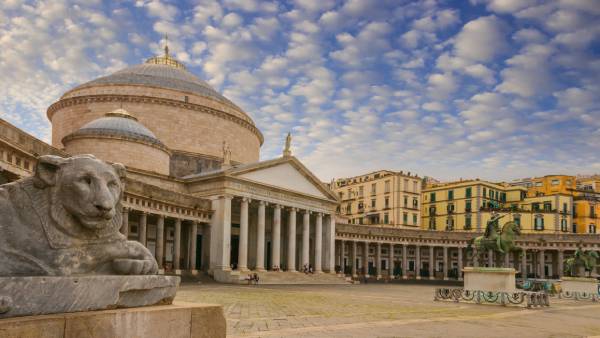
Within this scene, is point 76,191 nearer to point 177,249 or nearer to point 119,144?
point 177,249

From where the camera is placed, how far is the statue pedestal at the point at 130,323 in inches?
177

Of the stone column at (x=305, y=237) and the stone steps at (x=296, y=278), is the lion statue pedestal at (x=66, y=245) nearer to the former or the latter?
the stone steps at (x=296, y=278)

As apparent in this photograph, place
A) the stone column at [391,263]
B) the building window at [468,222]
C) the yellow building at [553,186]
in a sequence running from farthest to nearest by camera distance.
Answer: the yellow building at [553,186]
the building window at [468,222]
the stone column at [391,263]

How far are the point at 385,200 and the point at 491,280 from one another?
60775 millimetres

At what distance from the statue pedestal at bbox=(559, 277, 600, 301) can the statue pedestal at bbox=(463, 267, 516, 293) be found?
443 inches

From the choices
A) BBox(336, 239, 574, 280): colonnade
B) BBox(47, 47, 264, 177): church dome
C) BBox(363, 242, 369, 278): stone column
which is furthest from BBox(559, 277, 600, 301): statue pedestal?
BBox(47, 47, 264, 177): church dome

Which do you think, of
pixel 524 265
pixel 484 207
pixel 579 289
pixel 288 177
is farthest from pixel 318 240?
pixel 484 207

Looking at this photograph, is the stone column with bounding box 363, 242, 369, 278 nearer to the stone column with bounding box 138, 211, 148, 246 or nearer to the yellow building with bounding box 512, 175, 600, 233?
the yellow building with bounding box 512, 175, 600, 233

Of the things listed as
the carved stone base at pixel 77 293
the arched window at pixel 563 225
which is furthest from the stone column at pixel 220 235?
the arched window at pixel 563 225

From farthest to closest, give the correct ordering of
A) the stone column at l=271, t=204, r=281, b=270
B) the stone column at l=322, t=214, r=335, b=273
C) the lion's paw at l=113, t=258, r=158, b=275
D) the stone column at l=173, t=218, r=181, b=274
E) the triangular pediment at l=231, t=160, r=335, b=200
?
the stone column at l=322, t=214, r=335, b=273 < the stone column at l=271, t=204, r=281, b=270 < the triangular pediment at l=231, t=160, r=335, b=200 < the stone column at l=173, t=218, r=181, b=274 < the lion's paw at l=113, t=258, r=158, b=275

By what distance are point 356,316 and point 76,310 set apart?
1352 centimetres

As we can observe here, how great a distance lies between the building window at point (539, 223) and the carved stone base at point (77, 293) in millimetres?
85812

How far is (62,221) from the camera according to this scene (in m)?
5.15

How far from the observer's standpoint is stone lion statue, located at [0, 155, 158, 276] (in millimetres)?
4926
